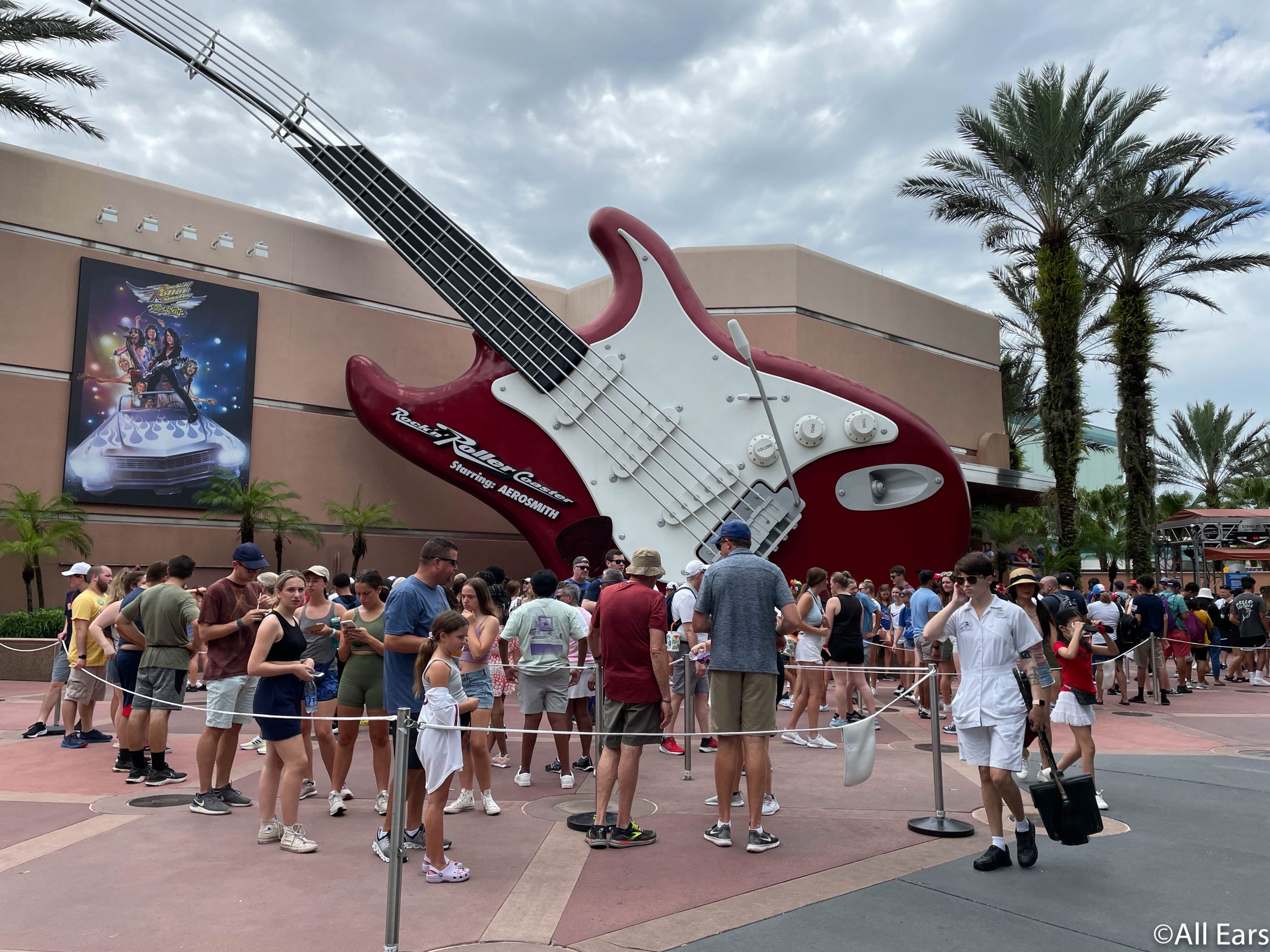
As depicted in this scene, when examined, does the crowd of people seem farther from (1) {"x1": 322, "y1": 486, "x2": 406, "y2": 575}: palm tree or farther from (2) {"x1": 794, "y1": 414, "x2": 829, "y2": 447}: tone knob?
(1) {"x1": 322, "y1": 486, "x2": 406, "y2": 575}: palm tree

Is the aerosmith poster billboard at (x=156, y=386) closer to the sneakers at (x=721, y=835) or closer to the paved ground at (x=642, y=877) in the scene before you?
the paved ground at (x=642, y=877)

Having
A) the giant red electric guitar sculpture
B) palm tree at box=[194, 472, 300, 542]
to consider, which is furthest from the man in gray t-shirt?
palm tree at box=[194, 472, 300, 542]

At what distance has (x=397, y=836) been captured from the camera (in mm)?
3824

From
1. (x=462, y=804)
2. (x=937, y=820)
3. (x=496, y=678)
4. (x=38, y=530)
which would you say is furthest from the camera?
(x=38, y=530)

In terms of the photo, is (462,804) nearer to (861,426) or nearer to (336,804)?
(336,804)

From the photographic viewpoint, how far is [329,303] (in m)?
19.4

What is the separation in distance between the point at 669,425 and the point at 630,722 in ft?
36.2

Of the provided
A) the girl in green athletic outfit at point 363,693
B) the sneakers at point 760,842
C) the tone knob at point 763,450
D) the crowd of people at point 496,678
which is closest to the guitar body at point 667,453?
the tone knob at point 763,450

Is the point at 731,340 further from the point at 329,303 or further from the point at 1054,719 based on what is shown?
the point at 1054,719

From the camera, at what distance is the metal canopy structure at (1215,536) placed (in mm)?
22938

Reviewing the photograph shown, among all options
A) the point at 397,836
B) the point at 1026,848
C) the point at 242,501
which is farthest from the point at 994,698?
the point at 242,501

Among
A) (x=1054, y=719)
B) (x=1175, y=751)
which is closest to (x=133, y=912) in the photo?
(x=1054, y=719)

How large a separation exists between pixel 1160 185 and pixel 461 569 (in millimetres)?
19103

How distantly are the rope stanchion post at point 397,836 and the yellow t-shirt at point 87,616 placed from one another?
5.96m
